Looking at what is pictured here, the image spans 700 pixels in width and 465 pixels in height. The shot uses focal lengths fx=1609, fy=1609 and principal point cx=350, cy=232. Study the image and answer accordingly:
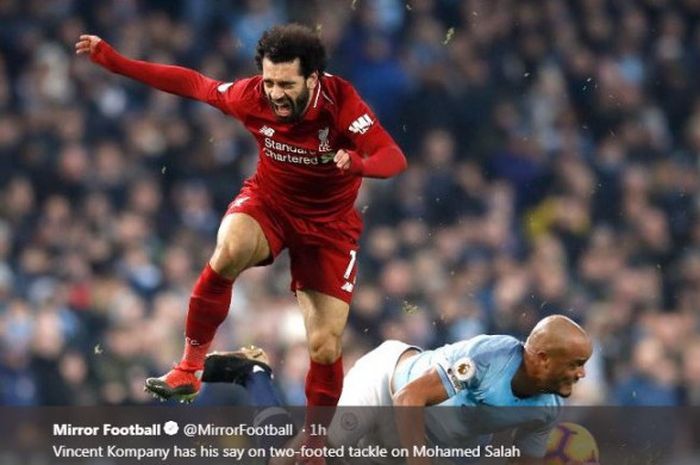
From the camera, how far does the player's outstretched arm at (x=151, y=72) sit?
21.9 ft

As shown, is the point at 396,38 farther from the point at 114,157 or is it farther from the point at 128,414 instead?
the point at 128,414

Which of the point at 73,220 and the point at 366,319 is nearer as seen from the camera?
the point at 366,319

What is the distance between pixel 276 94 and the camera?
6.36 metres

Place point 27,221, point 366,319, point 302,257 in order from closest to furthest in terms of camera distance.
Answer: point 302,257
point 366,319
point 27,221

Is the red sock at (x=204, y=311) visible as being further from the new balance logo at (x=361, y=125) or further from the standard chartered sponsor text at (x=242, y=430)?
the new balance logo at (x=361, y=125)

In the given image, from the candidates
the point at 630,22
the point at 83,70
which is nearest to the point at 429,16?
the point at 630,22

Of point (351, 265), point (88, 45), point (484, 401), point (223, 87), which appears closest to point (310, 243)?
point (351, 265)

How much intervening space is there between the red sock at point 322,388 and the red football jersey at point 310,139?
633 millimetres

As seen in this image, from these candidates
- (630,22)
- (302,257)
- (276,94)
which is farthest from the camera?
(630,22)

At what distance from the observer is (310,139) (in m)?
6.52

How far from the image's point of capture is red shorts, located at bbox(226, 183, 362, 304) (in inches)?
262

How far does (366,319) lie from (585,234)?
201 centimetres

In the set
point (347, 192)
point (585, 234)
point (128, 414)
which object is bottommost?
point (128, 414)

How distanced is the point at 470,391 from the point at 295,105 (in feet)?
4.54
